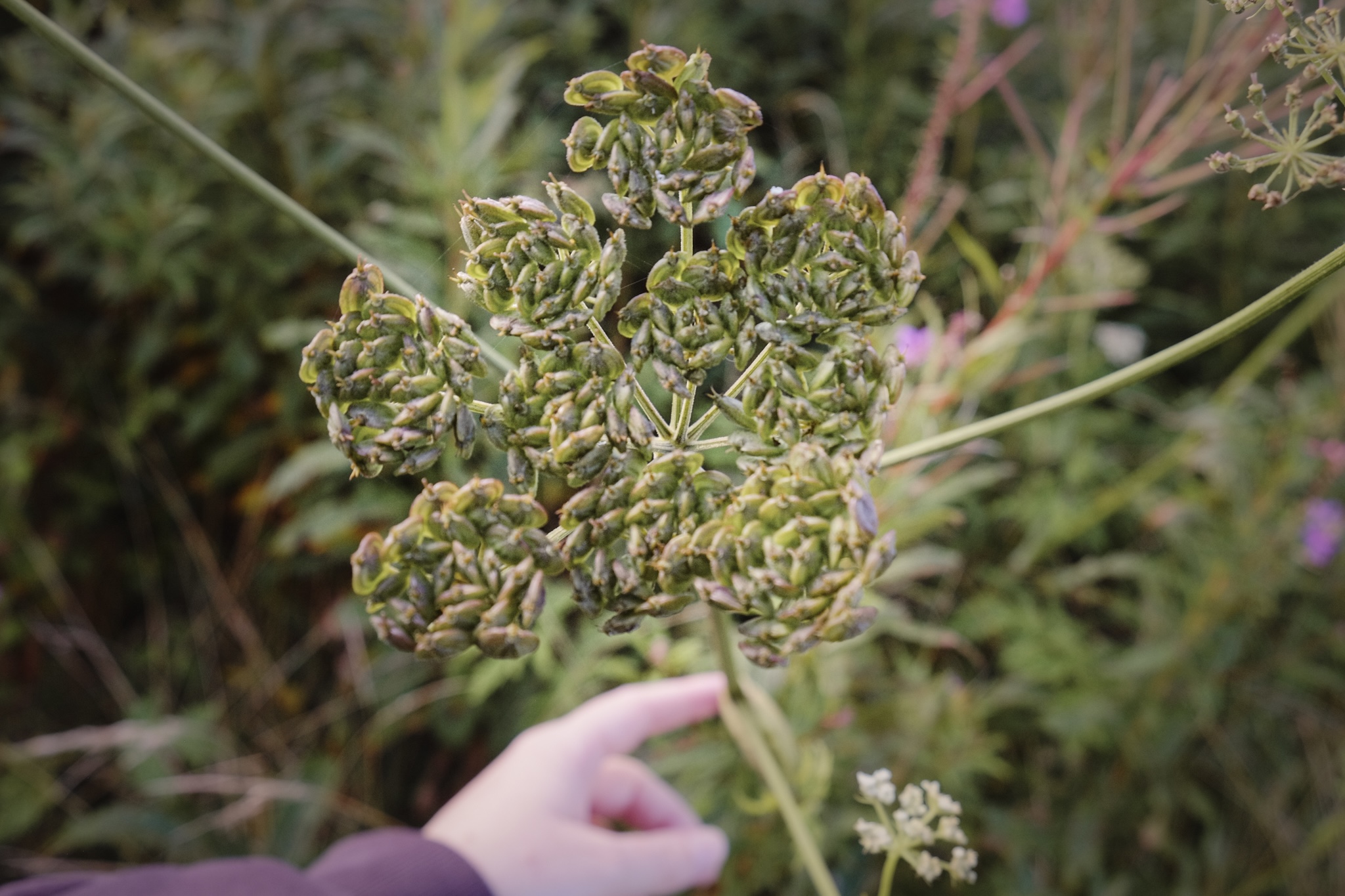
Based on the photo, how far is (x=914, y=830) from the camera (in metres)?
0.48

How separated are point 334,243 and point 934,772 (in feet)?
2.89

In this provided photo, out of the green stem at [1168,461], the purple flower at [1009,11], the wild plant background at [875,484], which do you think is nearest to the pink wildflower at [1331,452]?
the wild plant background at [875,484]

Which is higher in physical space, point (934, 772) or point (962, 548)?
point (962, 548)

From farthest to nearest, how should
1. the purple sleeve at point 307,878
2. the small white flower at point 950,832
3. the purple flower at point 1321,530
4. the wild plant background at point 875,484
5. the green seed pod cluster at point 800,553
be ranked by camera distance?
the purple flower at point 1321,530, the wild plant background at point 875,484, the purple sleeve at point 307,878, the small white flower at point 950,832, the green seed pod cluster at point 800,553

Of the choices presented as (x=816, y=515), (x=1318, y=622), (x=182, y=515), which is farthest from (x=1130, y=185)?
(x=182, y=515)

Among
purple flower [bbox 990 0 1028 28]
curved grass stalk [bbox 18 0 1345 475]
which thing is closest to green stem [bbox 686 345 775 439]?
curved grass stalk [bbox 18 0 1345 475]

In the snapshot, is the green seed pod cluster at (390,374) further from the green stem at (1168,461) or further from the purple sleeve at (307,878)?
the green stem at (1168,461)

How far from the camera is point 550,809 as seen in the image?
87 centimetres

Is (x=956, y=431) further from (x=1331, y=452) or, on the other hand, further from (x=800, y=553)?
(x=1331, y=452)

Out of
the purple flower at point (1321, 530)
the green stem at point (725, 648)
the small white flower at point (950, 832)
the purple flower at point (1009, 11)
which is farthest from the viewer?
the purple flower at point (1009, 11)

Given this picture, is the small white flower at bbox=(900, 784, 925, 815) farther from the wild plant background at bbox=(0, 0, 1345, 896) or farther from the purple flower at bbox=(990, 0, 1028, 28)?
the purple flower at bbox=(990, 0, 1028, 28)

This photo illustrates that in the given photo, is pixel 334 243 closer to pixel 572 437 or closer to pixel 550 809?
pixel 572 437

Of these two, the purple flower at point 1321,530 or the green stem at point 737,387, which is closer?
the green stem at point 737,387

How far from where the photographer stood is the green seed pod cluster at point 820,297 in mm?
406
